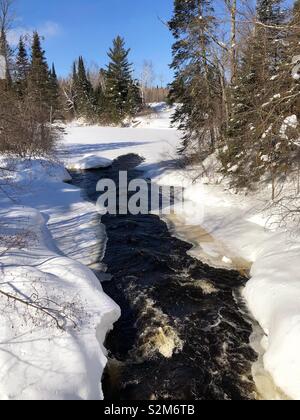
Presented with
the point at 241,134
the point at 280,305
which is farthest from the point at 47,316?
the point at 241,134

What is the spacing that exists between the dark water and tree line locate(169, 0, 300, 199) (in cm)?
365

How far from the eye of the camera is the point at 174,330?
6543 millimetres

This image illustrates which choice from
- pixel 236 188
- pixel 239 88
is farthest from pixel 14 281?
pixel 239 88

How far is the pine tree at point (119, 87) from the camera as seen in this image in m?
42.0

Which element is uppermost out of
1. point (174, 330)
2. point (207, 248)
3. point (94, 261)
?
point (207, 248)

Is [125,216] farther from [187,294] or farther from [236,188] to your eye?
[187,294]

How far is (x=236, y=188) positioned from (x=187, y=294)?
6.37m

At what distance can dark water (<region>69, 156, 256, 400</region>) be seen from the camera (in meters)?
5.38

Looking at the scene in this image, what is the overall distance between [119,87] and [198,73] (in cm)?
2731

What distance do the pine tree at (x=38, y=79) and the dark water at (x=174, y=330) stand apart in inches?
427

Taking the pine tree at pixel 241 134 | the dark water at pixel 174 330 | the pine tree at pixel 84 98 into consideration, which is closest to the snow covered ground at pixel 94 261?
the dark water at pixel 174 330

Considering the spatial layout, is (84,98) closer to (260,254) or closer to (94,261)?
(94,261)

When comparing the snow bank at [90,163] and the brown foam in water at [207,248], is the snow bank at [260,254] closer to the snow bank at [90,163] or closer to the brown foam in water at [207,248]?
the brown foam in water at [207,248]
